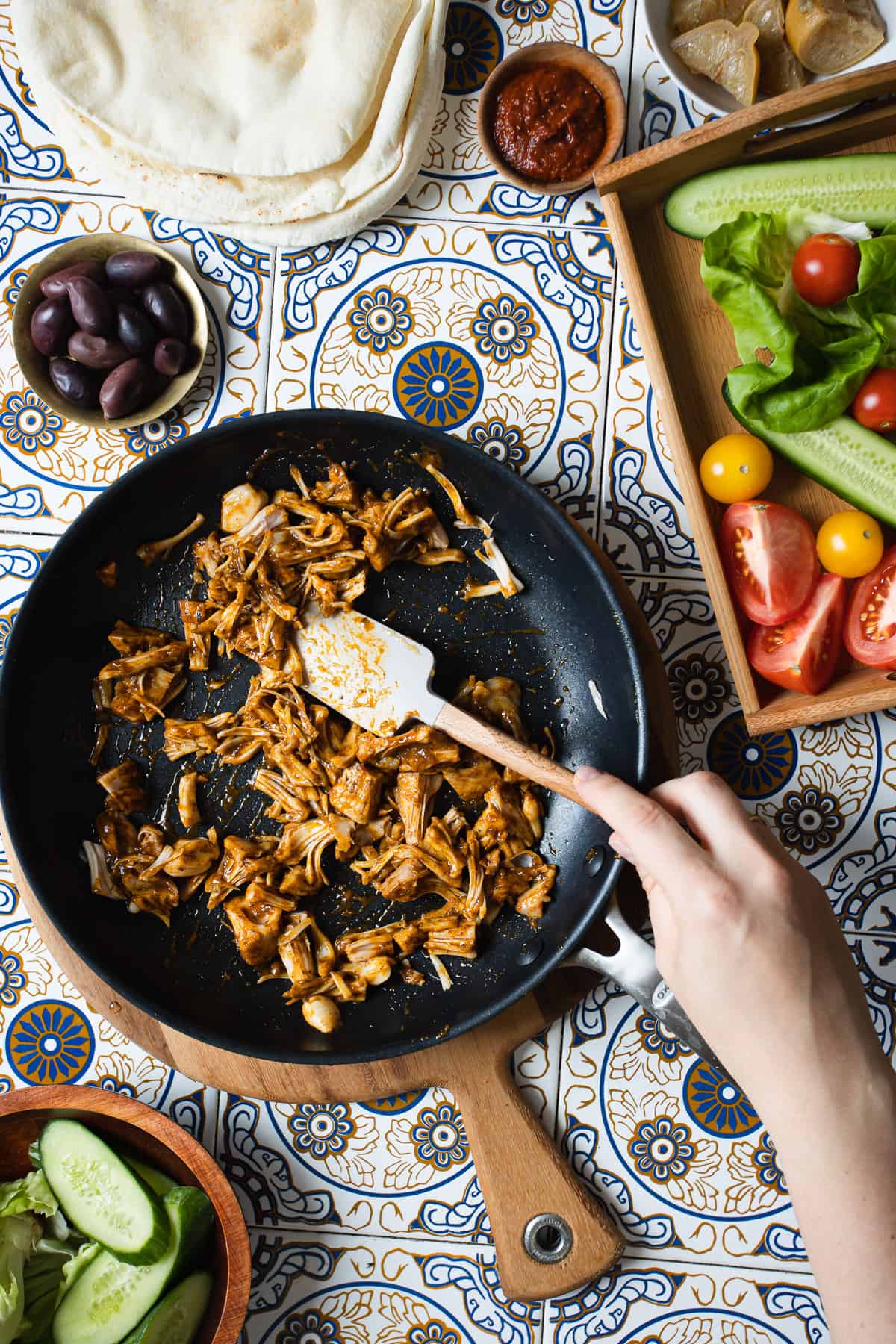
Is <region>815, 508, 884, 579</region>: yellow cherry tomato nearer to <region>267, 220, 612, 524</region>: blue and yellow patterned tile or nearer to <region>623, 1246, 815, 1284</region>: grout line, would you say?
<region>267, 220, 612, 524</region>: blue and yellow patterned tile

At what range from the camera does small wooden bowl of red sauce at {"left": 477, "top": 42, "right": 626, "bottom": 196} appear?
2098 mm

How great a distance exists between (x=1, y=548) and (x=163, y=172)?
96 cm

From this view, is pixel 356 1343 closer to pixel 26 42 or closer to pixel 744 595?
pixel 744 595

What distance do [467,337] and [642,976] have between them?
1508mm

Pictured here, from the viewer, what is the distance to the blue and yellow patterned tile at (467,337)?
7.35ft

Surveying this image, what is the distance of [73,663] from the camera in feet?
7.16

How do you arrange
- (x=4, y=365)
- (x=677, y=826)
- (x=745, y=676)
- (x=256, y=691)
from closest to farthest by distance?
1. (x=677, y=826)
2. (x=745, y=676)
3. (x=256, y=691)
4. (x=4, y=365)

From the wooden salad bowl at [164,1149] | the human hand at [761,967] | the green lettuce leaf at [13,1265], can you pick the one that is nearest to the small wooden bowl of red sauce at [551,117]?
the human hand at [761,967]

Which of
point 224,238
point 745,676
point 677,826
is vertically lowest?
point 677,826

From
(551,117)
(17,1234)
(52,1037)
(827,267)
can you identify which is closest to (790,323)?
(827,267)

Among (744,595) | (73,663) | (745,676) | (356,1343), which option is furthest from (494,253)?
(356,1343)

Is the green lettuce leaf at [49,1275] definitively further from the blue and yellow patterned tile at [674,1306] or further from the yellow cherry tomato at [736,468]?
the yellow cherry tomato at [736,468]

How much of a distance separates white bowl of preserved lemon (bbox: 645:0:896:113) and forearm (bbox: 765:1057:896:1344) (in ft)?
6.55

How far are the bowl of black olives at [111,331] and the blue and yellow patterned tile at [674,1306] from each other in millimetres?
2297
